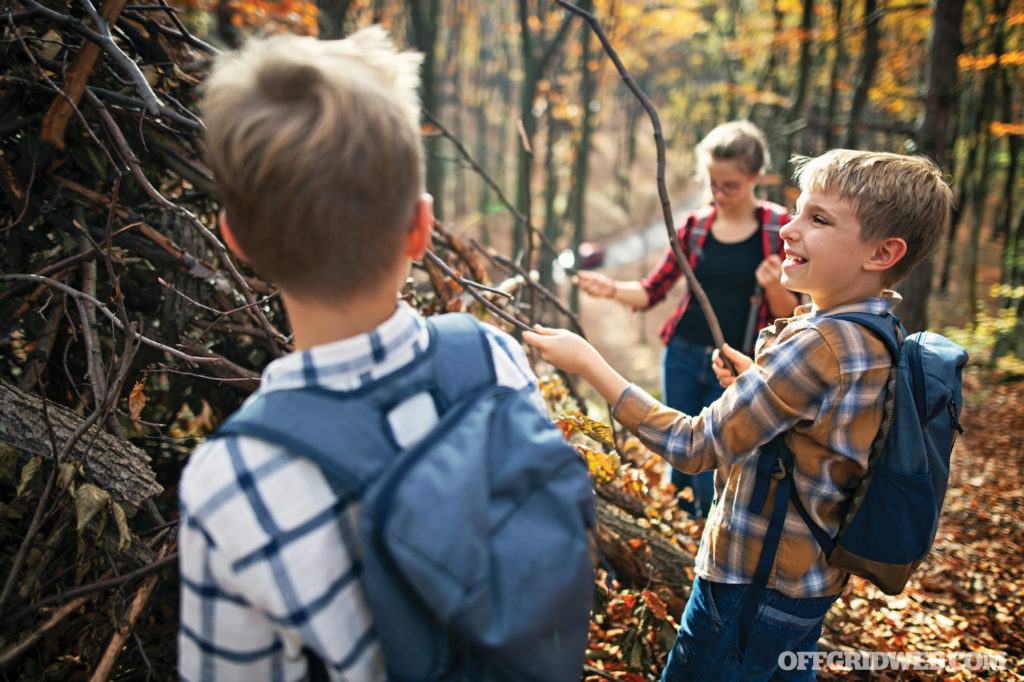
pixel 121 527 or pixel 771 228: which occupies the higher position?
pixel 771 228

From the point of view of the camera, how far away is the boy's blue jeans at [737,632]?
170 cm

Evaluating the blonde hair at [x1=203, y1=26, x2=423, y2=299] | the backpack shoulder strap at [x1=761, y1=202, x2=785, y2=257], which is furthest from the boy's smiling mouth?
the backpack shoulder strap at [x1=761, y1=202, x2=785, y2=257]

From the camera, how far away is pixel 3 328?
7.18ft

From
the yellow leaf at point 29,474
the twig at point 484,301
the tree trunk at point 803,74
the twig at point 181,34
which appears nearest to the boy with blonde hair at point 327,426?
the twig at point 484,301

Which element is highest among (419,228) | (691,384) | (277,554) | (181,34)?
(181,34)

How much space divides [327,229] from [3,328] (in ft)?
6.76

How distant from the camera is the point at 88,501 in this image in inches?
73.9

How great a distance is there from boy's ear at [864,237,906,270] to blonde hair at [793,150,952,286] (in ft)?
0.07

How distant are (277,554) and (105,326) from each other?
6.94ft

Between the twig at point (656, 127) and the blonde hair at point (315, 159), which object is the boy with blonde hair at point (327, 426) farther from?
the twig at point (656, 127)

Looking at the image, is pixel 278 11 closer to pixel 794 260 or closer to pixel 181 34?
pixel 181 34

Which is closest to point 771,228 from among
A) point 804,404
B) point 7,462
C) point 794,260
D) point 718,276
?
point 718,276

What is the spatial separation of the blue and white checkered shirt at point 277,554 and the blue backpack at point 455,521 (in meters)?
0.03

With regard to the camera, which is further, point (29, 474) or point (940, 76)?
point (940, 76)
